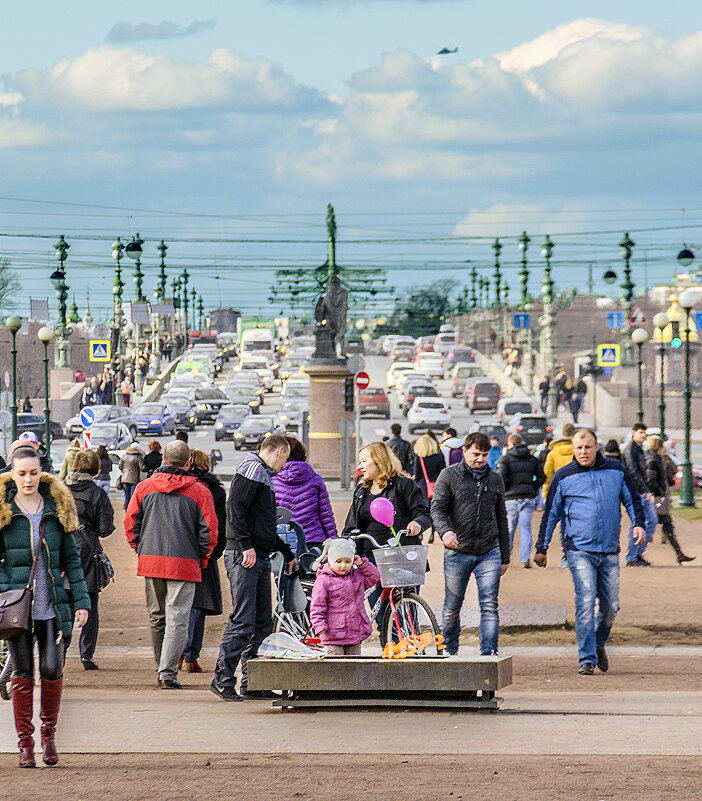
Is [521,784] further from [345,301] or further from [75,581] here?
[345,301]

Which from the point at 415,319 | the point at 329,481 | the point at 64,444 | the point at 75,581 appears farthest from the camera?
the point at 415,319

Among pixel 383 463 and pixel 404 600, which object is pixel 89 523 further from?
pixel 404 600

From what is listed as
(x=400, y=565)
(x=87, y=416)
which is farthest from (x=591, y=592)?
(x=87, y=416)

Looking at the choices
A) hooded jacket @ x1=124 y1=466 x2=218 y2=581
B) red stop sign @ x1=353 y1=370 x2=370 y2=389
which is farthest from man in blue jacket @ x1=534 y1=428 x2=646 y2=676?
red stop sign @ x1=353 y1=370 x2=370 y2=389

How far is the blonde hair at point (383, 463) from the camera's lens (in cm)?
1049

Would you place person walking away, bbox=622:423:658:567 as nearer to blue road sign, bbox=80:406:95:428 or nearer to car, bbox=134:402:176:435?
blue road sign, bbox=80:406:95:428

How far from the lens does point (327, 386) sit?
4131 cm

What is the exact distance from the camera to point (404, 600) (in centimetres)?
953

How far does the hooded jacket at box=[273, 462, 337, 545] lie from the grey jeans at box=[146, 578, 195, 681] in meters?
0.85

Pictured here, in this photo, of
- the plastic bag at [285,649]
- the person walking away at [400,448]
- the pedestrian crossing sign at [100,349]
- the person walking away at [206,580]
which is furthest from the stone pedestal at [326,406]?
the plastic bag at [285,649]

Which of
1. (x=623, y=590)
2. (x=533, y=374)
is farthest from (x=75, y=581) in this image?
(x=533, y=374)

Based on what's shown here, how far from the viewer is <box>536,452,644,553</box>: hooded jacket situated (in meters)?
10.9

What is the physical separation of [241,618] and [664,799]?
12.5ft

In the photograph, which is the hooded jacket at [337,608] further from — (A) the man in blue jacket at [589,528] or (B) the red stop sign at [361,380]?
(B) the red stop sign at [361,380]
